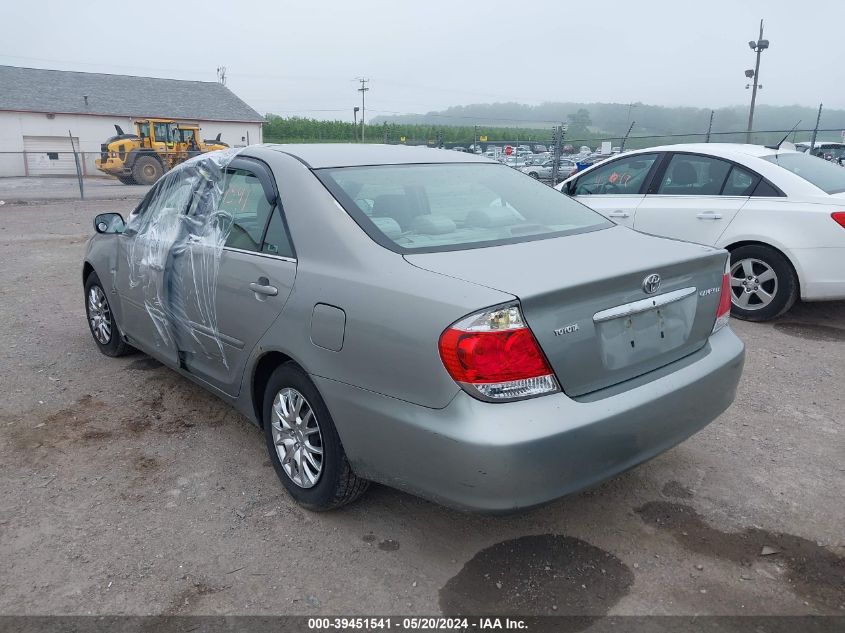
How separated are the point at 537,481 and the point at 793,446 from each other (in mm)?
2134

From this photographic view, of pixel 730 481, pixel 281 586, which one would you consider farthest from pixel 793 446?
pixel 281 586

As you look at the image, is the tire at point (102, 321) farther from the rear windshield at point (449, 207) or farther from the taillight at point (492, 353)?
the taillight at point (492, 353)

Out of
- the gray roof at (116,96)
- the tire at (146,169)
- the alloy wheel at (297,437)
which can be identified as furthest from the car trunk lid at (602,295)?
the gray roof at (116,96)

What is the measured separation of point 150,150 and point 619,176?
24150 millimetres

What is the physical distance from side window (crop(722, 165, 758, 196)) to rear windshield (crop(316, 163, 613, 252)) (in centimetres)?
311

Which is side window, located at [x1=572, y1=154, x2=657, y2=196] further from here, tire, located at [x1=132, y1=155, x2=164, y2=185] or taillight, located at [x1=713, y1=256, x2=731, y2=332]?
tire, located at [x1=132, y1=155, x2=164, y2=185]

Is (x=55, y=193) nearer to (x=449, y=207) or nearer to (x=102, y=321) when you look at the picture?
(x=102, y=321)

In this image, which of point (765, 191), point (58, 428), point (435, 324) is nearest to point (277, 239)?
point (435, 324)

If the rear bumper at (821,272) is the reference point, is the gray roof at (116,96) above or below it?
above

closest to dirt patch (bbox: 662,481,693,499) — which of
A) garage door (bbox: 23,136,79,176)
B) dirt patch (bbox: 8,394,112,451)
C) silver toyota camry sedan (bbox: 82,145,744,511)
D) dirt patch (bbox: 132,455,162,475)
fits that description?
silver toyota camry sedan (bbox: 82,145,744,511)

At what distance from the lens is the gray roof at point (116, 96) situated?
129 ft

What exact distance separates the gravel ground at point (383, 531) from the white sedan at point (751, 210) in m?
1.61

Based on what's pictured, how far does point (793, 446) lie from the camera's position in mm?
3627

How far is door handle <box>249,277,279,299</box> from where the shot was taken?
2.94m
